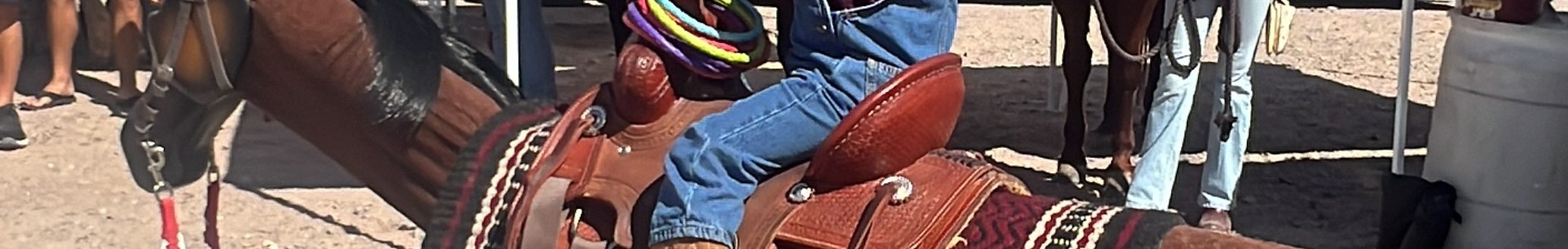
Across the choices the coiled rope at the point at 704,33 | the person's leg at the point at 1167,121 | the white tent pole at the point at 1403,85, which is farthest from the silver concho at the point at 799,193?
the white tent pole at the point at 1403,85

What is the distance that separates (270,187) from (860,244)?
10.9 feet

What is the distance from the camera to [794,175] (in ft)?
6.31

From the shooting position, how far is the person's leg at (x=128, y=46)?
2203mm

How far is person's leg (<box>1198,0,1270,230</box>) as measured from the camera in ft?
11.5

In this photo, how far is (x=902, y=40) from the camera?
190cm

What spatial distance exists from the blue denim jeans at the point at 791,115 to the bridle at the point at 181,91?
56cm

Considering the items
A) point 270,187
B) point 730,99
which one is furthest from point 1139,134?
point 730,99

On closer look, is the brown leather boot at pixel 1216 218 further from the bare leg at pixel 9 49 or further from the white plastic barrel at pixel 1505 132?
the bare leg at pixel 9 49

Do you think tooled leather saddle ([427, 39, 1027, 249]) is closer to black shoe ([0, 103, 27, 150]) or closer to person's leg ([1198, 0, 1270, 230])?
person's leg ([1198, 0, 1270, 230])

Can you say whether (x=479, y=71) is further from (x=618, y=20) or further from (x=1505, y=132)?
(x=618, y=20)

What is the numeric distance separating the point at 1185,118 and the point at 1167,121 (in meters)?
0.06

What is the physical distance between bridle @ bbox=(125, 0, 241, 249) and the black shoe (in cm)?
342

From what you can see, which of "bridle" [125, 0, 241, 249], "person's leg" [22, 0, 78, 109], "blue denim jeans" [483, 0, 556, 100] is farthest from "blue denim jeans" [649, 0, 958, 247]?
"person's leg" [22, 0, 78, 109]

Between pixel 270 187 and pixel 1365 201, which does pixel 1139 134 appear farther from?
pixel 270 187
